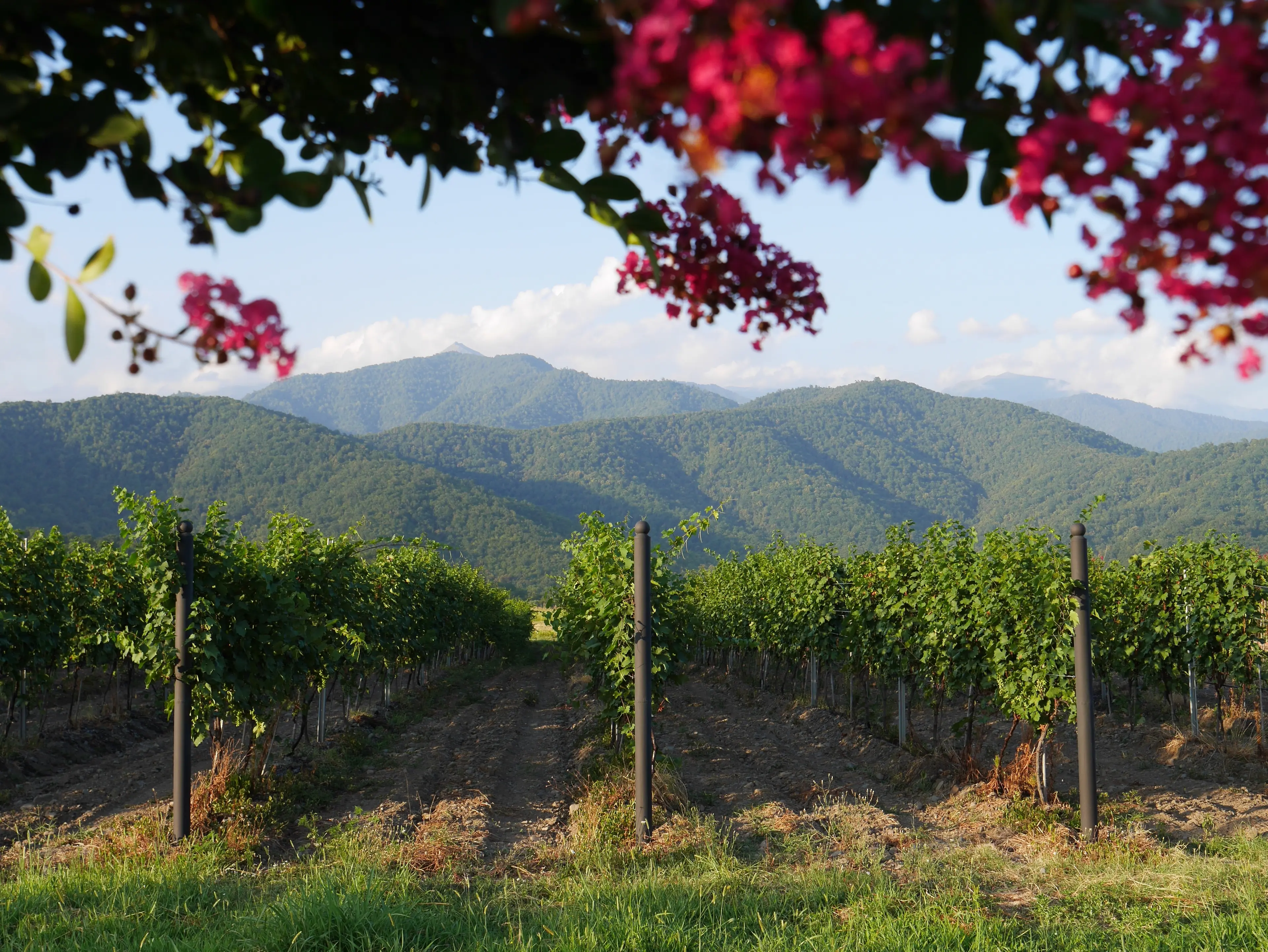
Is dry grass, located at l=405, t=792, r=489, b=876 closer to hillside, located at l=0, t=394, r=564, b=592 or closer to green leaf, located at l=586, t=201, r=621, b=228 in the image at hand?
green leaf, located at l=586, t=201, r=621, b=228

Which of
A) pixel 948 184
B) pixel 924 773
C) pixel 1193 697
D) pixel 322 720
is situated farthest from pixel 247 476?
pixel 948 184

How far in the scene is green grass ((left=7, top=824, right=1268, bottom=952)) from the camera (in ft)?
10.8

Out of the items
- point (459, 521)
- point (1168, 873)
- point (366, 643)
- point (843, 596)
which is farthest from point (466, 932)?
point (459, 521)

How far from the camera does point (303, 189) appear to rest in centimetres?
107

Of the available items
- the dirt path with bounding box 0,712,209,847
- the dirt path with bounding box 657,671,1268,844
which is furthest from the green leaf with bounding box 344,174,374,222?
the dirt path with bounding box 0,712,209,847

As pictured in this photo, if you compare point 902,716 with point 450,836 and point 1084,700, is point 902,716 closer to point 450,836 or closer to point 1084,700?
point 1084,700

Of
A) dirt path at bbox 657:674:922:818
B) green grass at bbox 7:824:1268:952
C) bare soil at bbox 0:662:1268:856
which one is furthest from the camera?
dirt path at bbox 657:674:922:818

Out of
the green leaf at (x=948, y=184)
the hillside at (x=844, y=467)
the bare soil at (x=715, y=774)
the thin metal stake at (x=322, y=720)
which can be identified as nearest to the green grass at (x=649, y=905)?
the bare soil at (x=715, y=774)

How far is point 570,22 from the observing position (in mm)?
1006

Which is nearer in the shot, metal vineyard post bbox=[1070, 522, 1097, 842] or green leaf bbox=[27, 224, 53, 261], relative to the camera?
green leaf bbox=[27, 224, 53, 261]

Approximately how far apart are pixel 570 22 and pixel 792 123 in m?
0.48

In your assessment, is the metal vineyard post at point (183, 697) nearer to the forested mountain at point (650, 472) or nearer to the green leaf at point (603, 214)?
the green leaf at point (603, 214)

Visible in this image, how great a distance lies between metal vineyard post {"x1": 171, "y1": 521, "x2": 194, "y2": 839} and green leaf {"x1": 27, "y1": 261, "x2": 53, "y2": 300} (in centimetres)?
467

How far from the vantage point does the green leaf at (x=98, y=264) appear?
3.55ft
